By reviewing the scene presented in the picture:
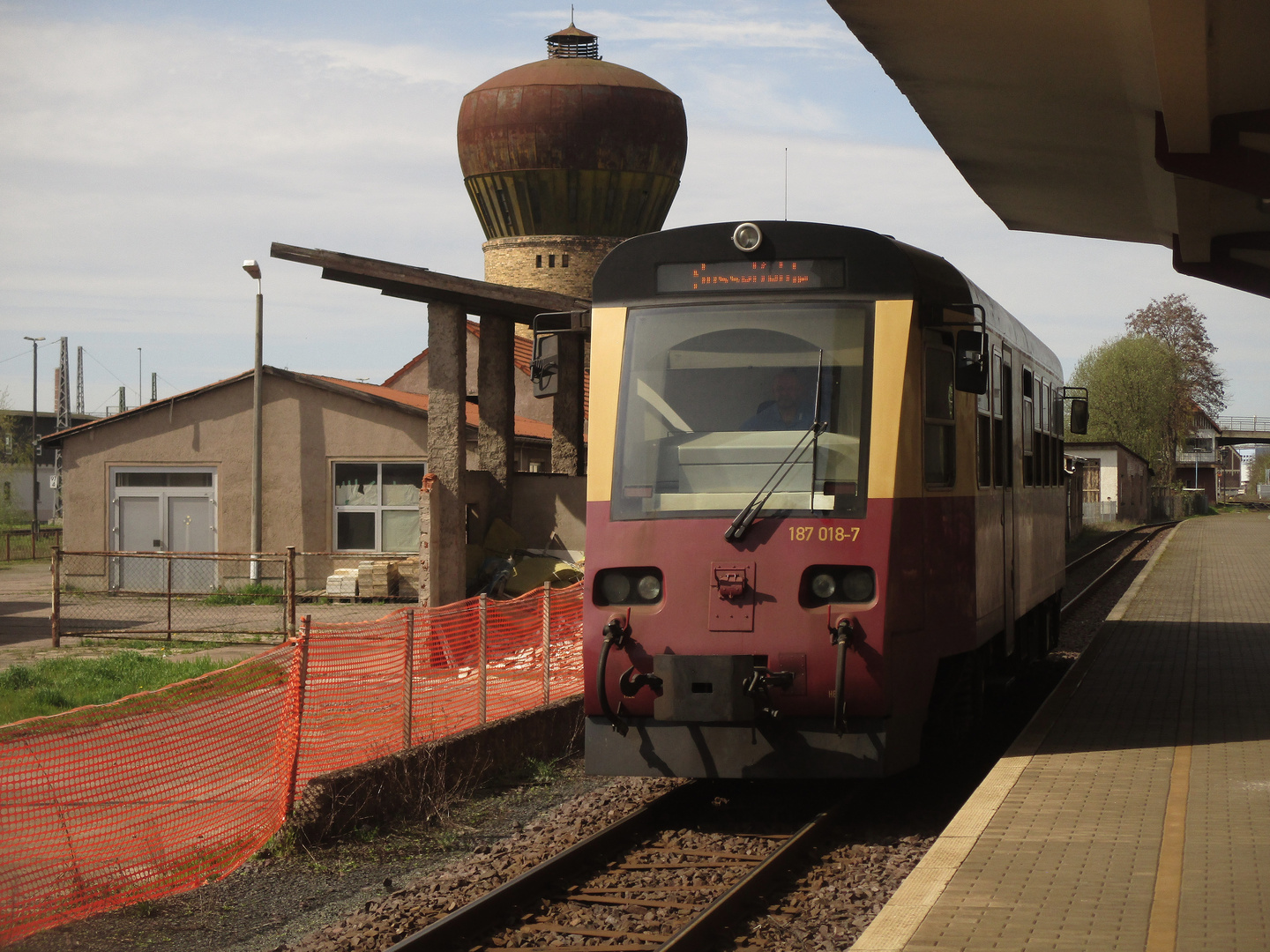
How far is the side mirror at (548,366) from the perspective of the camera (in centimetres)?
955

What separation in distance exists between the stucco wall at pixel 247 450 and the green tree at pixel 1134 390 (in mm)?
73827

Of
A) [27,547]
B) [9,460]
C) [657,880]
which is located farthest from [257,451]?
[9,460]

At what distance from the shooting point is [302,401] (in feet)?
91.4

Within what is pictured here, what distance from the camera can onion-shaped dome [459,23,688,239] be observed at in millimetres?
44781

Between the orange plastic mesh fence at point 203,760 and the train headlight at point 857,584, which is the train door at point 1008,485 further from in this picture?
the orange plastic mesh fence at point 203,760

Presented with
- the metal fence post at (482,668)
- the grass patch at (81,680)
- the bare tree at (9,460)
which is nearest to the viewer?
the metal fence post at (482,668)

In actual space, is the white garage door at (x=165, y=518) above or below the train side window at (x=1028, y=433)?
below

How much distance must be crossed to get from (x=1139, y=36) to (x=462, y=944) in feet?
24.6

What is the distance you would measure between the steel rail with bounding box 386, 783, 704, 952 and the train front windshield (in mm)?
1819

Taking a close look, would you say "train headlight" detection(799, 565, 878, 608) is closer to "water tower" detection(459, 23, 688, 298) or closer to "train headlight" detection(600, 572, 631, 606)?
"train headlight" detection(600, 572, 631, 606)

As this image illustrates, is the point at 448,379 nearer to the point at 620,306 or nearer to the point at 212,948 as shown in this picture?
the point at 620,306

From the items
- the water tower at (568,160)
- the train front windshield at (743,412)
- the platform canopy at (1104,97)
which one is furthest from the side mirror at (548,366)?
the water tower at (568,160)

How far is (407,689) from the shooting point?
1023 cm

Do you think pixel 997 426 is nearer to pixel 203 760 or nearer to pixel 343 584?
pixel 203 760
